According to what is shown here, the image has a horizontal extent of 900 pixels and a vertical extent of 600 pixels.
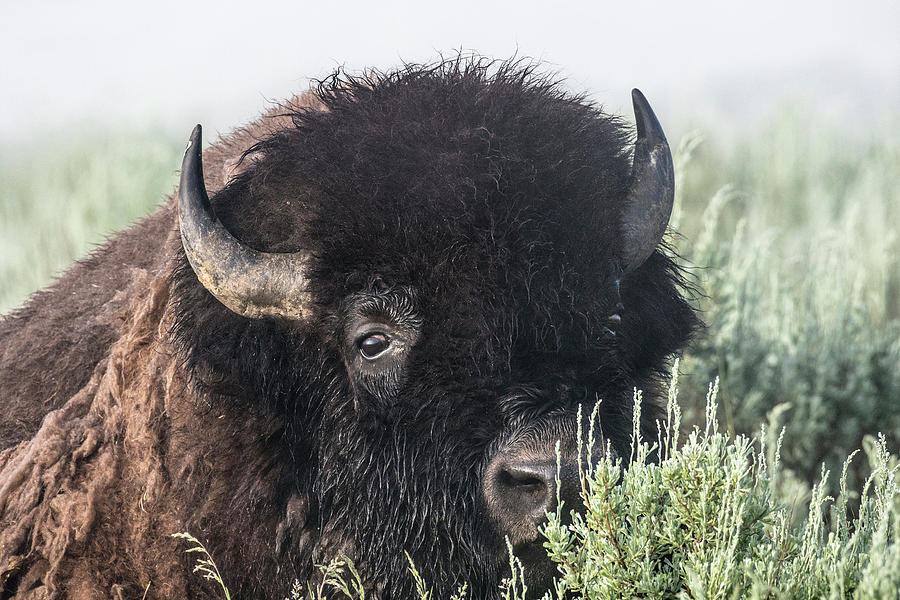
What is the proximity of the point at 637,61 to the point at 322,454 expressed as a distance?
28832mm

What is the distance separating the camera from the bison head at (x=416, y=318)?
122 inches

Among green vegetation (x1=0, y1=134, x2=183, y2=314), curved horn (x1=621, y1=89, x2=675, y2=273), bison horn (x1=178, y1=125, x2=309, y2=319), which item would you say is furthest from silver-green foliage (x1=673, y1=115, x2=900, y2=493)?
green vegetation (x1=0, y1=134, x2=183, y2=314)

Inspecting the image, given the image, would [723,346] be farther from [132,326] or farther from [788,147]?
[788,147]

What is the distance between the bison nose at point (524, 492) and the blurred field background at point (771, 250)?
2219 millimetres

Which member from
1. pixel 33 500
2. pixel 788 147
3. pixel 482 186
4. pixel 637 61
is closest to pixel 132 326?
pixel 33 500

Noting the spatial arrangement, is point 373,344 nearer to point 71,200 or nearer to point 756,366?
point 756,366

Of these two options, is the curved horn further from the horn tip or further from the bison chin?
the horn tip

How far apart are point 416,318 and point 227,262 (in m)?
0.65

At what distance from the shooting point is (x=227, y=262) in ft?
10.6

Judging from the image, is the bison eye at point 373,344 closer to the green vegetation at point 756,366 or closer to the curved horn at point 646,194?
the green vegetation at point 756,366

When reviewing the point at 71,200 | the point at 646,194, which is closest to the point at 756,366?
the point at 646,194

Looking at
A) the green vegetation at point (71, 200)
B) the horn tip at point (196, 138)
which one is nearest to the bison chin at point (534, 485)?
the horn tip at point (196, 138)

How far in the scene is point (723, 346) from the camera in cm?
664

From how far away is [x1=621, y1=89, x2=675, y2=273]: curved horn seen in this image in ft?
11.8
